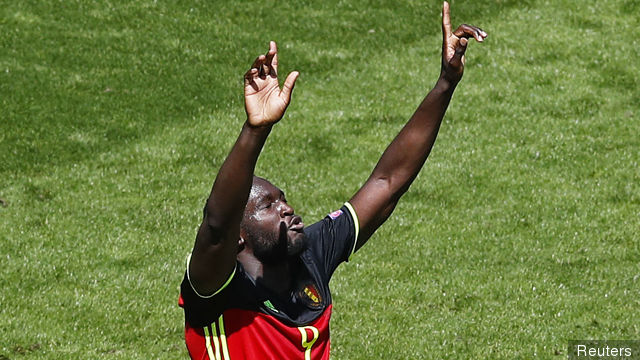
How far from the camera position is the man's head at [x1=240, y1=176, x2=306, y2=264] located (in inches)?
236

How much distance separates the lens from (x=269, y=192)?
20.1 feet

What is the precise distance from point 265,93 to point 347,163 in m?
9.94

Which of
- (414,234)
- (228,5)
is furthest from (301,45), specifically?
(414,234)

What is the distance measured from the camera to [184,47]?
17.8m

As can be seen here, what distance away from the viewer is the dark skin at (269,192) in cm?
492

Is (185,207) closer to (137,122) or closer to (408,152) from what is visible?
(137,122)

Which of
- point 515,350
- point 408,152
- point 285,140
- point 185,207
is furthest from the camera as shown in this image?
point 285,140

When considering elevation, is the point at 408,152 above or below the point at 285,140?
above

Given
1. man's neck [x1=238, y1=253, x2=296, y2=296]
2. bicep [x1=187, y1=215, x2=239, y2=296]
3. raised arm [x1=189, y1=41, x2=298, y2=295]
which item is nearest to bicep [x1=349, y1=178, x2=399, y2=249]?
man's neck [x1=238, y1=253, x2=296, y2=296]

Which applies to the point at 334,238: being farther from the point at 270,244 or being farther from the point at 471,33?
the point at 471,33

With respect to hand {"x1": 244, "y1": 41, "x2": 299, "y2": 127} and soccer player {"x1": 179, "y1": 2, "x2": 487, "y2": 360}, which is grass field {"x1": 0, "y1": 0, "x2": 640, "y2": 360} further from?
hand {"x1": 244, "y1": 41, "x2": 299, "y2": 127}

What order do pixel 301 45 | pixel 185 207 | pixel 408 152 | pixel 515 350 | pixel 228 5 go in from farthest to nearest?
pixel 228 5
pixel 301 45
pixel 185 207
pixel 515 350
pixel 408 152

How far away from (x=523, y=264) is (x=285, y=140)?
468 cm

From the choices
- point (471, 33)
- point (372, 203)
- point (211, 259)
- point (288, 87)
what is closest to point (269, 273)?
point (211, 259)
